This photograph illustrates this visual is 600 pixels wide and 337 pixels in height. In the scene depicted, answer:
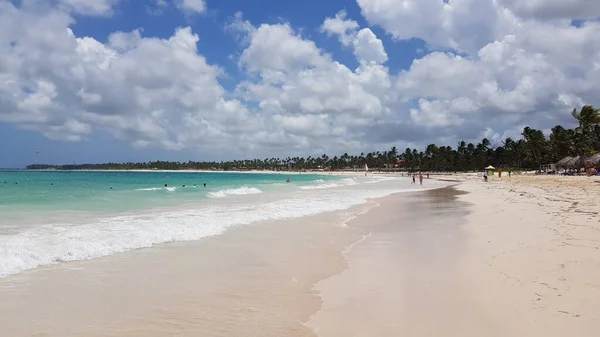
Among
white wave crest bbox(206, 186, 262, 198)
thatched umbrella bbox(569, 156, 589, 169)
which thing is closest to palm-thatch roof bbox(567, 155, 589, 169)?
thatched umbrella bbox(569, 156, 589, 169)

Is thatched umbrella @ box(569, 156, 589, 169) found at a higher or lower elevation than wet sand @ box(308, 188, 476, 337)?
higher

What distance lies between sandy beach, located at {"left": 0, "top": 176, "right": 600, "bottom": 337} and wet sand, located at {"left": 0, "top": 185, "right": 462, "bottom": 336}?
0.03 m

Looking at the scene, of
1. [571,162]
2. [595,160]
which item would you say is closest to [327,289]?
[595,160]

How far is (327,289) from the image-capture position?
732 cm

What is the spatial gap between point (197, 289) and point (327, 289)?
222 cm

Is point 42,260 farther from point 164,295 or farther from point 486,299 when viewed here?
point 486,299

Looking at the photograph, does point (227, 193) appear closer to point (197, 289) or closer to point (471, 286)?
point (197, 289)

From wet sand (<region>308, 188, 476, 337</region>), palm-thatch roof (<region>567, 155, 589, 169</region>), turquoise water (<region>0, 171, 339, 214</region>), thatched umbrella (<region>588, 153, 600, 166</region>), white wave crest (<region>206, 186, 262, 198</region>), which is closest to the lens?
wet sand (<region>308, 188, 476, 337</region>)

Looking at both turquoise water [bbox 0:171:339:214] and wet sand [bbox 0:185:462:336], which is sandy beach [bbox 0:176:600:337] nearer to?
wet sand [bbox 0:185:462:336]

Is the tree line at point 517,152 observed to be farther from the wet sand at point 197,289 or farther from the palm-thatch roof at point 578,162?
the wet sand at point 197,289

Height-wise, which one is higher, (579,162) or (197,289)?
(579,162)

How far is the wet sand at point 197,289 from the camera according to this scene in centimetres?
550

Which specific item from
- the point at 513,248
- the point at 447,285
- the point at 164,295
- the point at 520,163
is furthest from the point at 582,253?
the point at 520,163

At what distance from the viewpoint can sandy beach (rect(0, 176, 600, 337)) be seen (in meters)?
5.40
